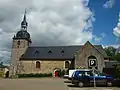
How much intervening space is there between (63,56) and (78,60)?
772 centimetres

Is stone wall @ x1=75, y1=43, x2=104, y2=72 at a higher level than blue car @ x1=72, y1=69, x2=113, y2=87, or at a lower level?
higher

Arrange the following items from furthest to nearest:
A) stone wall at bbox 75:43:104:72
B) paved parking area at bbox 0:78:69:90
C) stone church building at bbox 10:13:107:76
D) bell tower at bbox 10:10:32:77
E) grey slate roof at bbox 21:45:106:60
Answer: bell tower at bbox 10:10:32:77 < grey slate roof at bbox 21:45:106:60 < stone church building at bbox 10:13:107:76 < stone wall at bbox 75:43:104:72 < paved parking area at bbox 0:78:69:90

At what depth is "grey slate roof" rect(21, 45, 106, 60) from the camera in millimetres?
50344

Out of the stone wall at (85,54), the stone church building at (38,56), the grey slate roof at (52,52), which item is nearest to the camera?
the stone wall at (85,54)

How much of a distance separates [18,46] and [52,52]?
375 inches

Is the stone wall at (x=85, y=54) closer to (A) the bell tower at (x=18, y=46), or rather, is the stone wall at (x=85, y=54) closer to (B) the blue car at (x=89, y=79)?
(A) the bell tower at (x=18, y=46)

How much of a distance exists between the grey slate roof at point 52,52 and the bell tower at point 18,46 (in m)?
1.54

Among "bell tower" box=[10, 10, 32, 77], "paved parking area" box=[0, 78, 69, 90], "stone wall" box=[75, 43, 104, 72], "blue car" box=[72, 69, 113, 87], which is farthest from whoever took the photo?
"bell tower" box=[10, 10, 32, 77]

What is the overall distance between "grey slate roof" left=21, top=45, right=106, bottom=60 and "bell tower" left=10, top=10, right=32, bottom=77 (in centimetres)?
154

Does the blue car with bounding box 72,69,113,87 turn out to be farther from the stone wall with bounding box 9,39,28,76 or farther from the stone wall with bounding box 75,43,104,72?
the stone wall with bounding box 9,39,28,76

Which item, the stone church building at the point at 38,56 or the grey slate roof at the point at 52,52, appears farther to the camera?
the grey slate roof at the point at 52,52

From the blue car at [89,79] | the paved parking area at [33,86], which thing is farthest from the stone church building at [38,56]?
the blue car at [89,79]

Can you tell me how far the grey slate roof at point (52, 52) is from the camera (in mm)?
50344

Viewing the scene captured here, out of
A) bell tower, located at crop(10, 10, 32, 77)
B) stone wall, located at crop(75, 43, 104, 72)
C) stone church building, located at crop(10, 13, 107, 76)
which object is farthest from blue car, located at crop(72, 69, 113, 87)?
bell tower, located at crop(10, 10, 32, 77)
